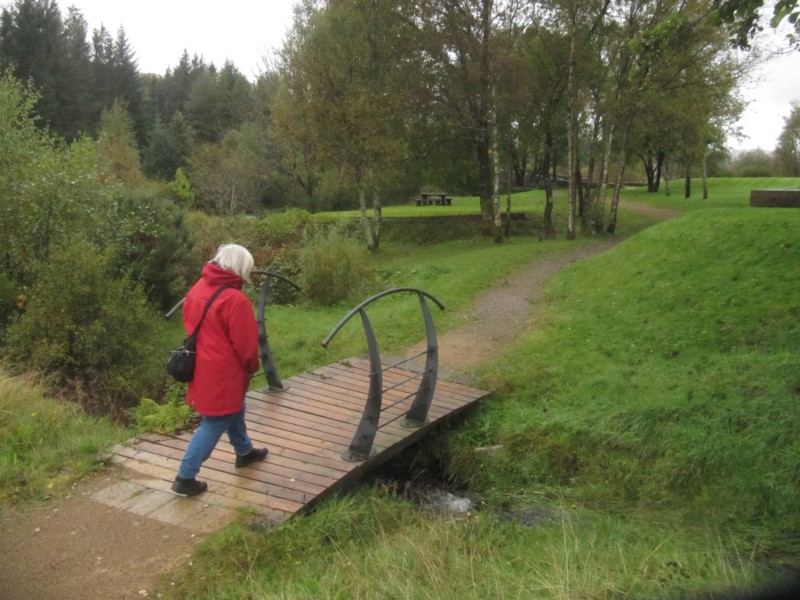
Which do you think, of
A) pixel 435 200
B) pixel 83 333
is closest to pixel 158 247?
pixel 83 333

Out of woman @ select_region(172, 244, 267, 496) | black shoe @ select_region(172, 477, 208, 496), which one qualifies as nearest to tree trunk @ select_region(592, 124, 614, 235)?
woman @ select_region(172, 244, 267, 496)

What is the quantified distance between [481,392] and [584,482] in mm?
1972

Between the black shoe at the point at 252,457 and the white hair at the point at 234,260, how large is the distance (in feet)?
5.28

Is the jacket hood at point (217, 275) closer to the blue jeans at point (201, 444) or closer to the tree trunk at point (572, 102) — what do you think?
the blue jeans at point (201, 444)

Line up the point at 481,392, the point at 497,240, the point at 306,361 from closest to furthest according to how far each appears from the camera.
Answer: the point at 481,392 < the point at 306,361 < the point at 497,240

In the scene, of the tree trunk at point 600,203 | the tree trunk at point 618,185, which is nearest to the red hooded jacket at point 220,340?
the tree trunk at point 600,203

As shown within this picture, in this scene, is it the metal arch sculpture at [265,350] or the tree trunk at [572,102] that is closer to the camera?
the metal arch sculpture at [265,350]

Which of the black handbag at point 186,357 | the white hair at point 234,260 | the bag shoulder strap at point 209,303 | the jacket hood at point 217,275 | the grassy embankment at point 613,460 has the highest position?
the white hair at point 234,260

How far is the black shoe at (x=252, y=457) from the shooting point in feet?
17.7

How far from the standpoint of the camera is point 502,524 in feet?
18.2

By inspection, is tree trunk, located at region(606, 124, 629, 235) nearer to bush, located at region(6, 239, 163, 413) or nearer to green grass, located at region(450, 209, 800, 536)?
green grass, located at region(450, 209, 800, 536)

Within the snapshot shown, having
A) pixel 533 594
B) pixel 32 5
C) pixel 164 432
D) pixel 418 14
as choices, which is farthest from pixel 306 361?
pixel 32 5

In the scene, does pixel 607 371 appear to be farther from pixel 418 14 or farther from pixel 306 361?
pixel 418 14

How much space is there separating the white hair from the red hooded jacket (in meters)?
0.04
